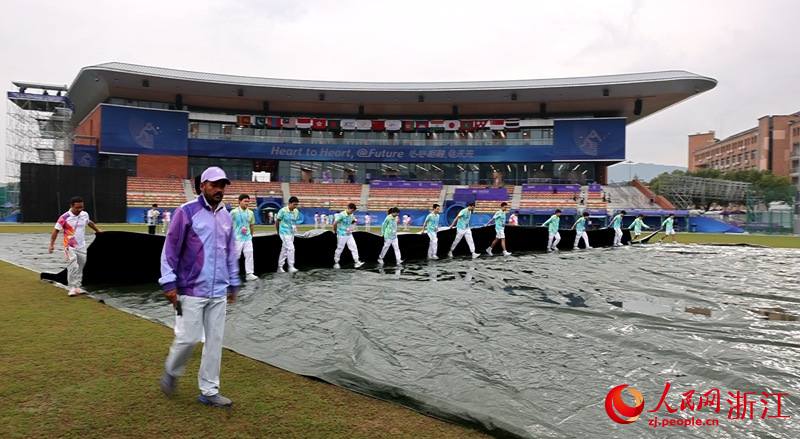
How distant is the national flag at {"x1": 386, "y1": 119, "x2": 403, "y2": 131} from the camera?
52688 millimetres

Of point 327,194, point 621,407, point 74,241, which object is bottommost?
point 621,407

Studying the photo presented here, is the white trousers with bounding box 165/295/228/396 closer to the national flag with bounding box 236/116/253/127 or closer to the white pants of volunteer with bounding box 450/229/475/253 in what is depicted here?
the white pants of volunteer with bounding box 450/229/475/253

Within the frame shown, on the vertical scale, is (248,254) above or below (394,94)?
below

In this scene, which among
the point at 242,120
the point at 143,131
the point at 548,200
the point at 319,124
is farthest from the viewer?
the point at 319,124

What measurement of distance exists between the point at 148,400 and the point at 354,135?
169 feet

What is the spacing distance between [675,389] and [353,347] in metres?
3.17

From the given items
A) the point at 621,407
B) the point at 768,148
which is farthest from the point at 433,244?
the point at 768,148

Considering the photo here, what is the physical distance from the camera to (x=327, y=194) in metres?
48.0

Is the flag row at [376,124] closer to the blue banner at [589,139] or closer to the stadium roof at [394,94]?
the stadium roof at [394,94]

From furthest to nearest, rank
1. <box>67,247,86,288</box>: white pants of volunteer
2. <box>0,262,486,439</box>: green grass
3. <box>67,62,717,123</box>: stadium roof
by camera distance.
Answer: <box>67,62,717,123</box>: stadium roof < <box>67,247,86,288</box>: white pants of volunteer < <box>0,262,486,439</box>: green grass

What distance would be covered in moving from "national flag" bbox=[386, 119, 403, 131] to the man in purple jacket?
5019cm

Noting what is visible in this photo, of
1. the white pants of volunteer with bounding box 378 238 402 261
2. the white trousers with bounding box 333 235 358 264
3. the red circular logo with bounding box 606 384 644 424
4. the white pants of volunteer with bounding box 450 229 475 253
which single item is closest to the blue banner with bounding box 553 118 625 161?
the white pants of volunteer with bounding box 450 229 475 253

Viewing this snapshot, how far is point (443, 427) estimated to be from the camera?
3.18m

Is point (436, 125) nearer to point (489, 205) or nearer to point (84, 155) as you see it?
point (489, 205)
